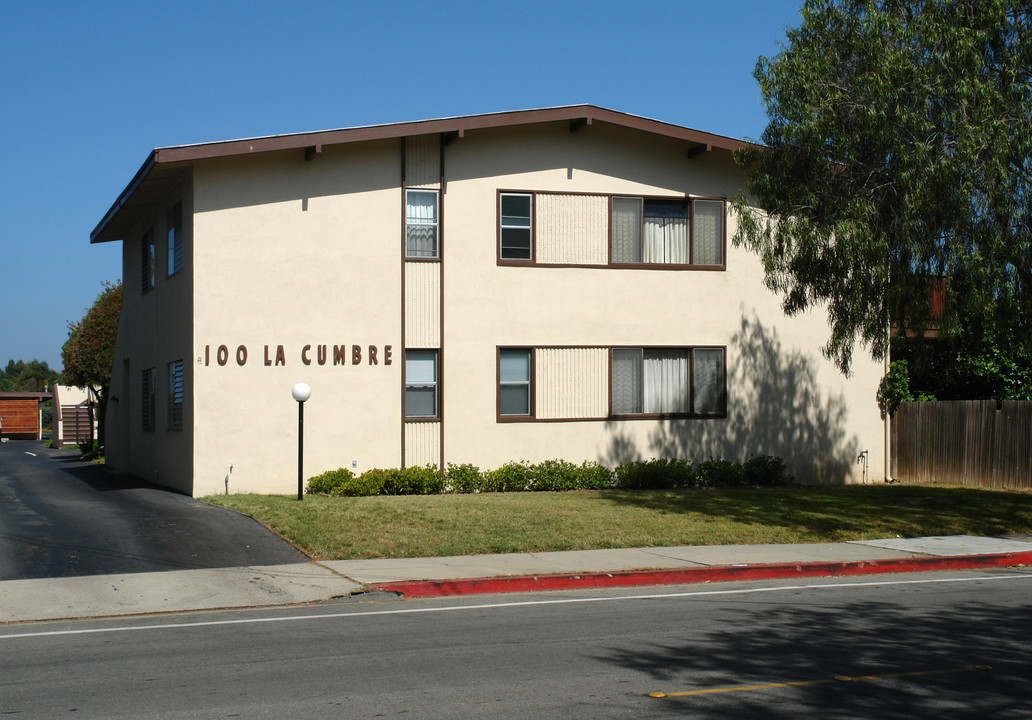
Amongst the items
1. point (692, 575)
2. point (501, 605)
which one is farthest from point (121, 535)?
point (692, 575)

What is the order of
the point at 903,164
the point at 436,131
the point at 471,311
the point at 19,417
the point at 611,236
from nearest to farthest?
the point at 903,164 → the point at 436,131 → the point at 471,311 → the point at 611,236 → the point at 19,417

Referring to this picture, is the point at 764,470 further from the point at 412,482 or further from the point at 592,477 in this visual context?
the point at 412,482

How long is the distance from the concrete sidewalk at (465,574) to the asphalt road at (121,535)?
61cm

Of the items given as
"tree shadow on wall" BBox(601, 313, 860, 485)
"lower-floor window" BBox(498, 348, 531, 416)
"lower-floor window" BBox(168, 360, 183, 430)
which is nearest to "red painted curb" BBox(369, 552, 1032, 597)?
"tree shadow on wall" BBox(601, 313, 860, 485)

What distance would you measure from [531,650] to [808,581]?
5.20 meters

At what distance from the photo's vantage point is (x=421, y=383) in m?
20.3

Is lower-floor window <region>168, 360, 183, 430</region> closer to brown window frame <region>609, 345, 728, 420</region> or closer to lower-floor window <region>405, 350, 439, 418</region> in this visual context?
lower-floor window <region>405, 350, 439, 418</region>

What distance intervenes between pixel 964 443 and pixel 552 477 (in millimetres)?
9463

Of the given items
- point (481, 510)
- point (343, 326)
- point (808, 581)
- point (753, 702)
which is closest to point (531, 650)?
point (753, 702)

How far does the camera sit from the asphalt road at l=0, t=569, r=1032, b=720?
6508 mm

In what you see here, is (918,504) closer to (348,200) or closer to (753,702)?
(348,200)

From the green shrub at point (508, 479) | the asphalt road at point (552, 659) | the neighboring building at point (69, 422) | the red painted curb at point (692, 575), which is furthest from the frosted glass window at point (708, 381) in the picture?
the neighboring building at point (69, 422)

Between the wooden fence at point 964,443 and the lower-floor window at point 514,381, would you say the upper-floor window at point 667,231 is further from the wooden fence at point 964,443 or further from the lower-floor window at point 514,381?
the wooden fence at point 964,443

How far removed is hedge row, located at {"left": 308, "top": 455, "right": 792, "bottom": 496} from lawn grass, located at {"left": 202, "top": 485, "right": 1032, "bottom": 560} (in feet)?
2.15
